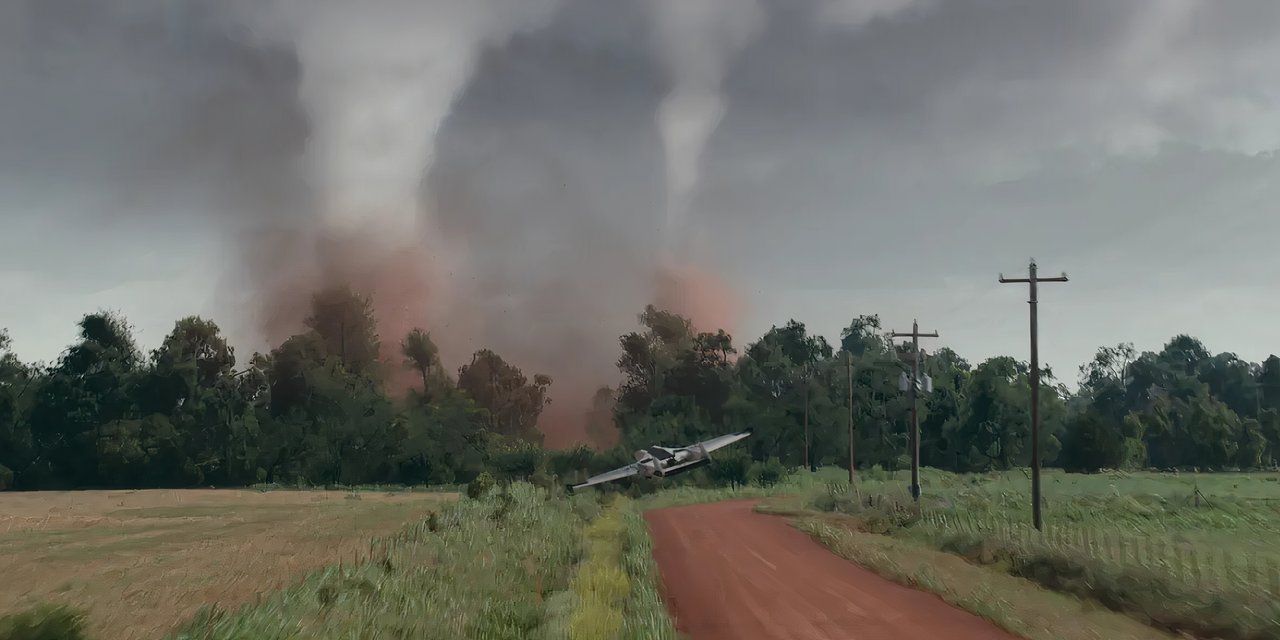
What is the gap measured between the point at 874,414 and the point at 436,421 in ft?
173

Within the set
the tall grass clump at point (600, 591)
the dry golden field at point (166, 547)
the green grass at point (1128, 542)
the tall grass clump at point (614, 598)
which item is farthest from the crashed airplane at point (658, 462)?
the tall grass clump at point (614, 598)

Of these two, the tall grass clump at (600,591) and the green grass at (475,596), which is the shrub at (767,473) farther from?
the green grass at (475,596)

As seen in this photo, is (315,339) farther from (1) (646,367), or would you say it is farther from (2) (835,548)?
(2) (835,548)

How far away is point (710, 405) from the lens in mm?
127250

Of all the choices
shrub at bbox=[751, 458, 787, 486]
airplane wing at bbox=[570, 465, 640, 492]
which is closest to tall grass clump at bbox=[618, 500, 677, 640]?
airplane wing at bbox=[570, 465, 640, 492]

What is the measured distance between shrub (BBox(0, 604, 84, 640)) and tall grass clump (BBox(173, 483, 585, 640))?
4.55ft

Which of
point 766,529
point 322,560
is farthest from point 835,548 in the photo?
point 322,560

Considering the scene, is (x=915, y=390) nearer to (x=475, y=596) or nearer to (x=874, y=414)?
(x=475, y=596)

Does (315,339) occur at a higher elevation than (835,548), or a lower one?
higher

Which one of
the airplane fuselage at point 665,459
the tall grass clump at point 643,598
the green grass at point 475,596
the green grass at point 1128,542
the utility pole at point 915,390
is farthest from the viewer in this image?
the airplane fuselage at point 665,459

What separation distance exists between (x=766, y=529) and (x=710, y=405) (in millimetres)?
86788

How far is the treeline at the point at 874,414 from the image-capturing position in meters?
106

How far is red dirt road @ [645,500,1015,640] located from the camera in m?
17.6

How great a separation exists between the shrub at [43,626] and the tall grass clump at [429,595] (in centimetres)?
139
